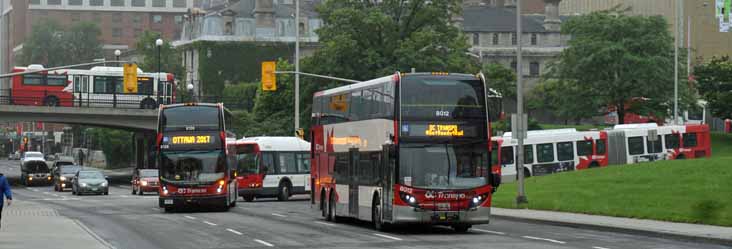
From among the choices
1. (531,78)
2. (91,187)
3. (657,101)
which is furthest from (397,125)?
(531,78)

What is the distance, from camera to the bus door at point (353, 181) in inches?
1350

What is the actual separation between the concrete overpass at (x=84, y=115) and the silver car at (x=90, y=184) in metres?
13.1

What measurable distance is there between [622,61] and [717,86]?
27.6ft

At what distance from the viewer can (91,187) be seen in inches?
2832

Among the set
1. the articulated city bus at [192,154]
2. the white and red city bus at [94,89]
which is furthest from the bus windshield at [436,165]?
the white and red city bus at [94,89]

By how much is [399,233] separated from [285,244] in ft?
15.0

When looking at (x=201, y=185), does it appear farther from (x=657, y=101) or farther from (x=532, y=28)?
(x=532, y=28)

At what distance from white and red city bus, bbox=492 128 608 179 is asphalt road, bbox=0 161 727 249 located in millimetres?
25070

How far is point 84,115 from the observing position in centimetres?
8725

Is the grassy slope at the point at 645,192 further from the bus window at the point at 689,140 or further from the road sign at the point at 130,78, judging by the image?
the bus window at the point at 689,140

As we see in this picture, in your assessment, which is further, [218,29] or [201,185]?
[218,29]

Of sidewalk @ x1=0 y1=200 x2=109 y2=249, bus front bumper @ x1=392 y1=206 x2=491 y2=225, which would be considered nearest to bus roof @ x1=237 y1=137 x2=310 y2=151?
sidewalk @ x1=0 y1=200 x2=109 y2=249

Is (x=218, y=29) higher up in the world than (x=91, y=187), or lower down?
higher up

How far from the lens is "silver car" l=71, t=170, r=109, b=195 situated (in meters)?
71.9
